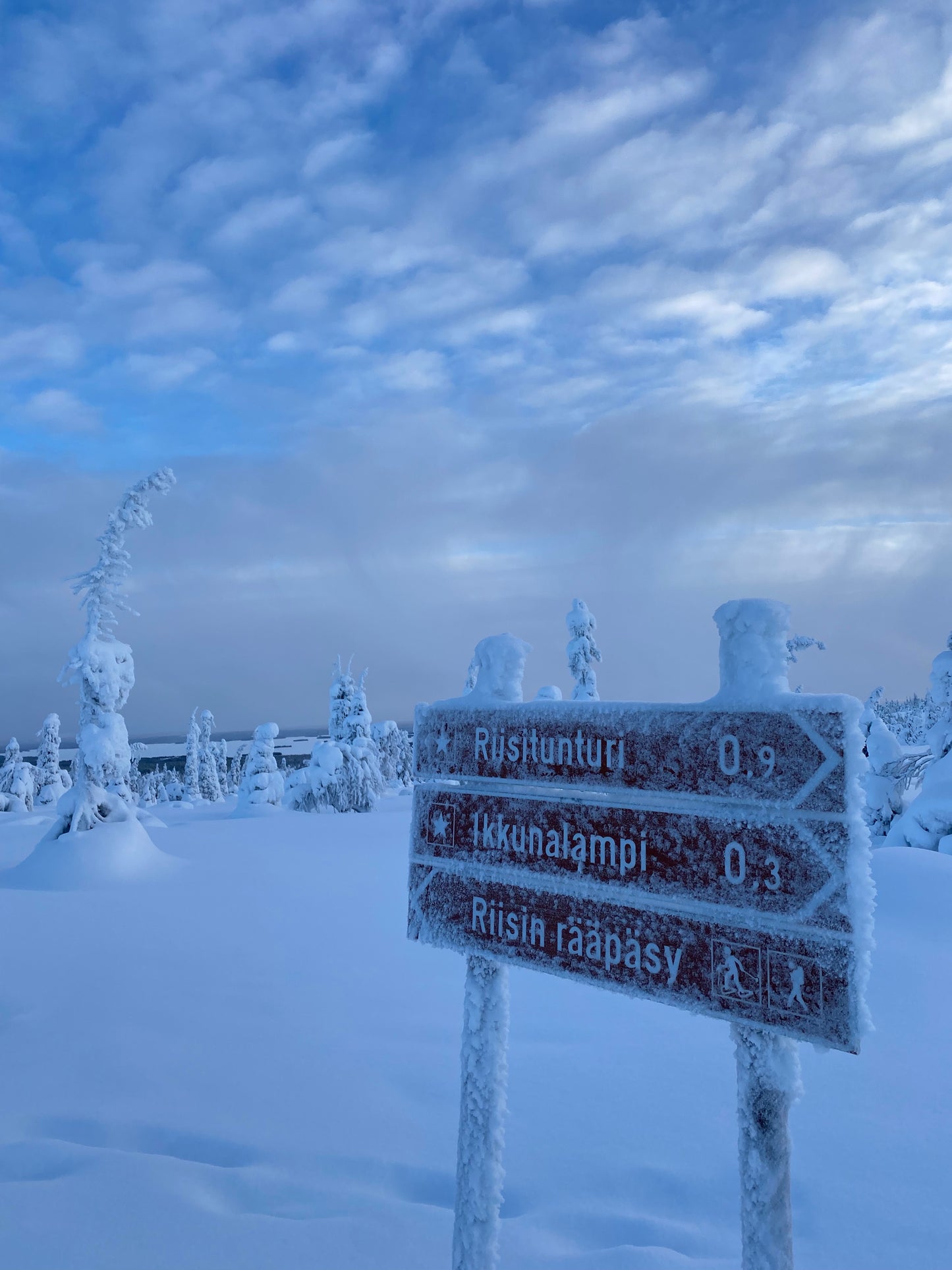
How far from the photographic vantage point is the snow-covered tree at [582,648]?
96.3ft

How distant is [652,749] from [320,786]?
30.0 m

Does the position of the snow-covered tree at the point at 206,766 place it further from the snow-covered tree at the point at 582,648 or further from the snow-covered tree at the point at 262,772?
the snow-covered tree at the point at 582,648

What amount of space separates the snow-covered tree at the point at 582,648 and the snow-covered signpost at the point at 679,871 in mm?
26217

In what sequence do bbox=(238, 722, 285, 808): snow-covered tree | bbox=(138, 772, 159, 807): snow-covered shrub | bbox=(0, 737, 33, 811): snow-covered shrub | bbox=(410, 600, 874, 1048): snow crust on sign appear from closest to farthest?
bbox=(410, 600, 874, 1048): snow crust on sign
bbox=(238, 722, 285, 808): snow-covered tree
bbox=(0, 737, 33, 811): snow-covered shrub
bbox=(138, 772, 159, 807): snow-covered shrub

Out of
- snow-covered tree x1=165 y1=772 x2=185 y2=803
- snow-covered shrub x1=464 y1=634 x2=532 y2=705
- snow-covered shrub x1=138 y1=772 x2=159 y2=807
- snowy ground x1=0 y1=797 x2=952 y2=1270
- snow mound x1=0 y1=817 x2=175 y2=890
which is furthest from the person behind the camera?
snow-covered shrub x1=138 y1=772 x2=159 y2=807

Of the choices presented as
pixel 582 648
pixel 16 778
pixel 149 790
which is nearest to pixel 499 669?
pixel 582 648

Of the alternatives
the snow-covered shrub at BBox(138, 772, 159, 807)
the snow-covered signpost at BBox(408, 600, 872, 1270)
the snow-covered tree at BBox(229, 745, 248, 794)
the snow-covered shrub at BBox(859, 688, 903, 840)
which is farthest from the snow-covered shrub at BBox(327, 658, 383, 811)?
the snow-covered tree at BBox(229, 745, 248, 794)

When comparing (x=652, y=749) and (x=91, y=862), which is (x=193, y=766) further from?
(x=652, y=749)

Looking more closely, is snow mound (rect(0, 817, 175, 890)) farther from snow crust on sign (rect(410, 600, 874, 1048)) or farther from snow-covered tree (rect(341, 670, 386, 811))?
snow-covered tree (rect(341, 670, 386, 811))

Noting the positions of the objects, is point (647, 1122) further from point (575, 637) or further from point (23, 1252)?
point (575, 637)

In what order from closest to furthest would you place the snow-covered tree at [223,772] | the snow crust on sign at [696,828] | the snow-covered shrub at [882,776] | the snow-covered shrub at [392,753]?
the snow crust on sign at [696,828]
the snow-covered shrub at [882,776]
the snow-covered shrub at [392,753]
the snow-covered tree at [223,772]

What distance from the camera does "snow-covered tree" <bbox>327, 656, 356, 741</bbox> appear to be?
3372 centimetres

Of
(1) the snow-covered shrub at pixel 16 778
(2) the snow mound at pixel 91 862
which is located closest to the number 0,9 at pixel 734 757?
(2) the snow mound at pixel 91 862

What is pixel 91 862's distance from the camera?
41.6 ft
